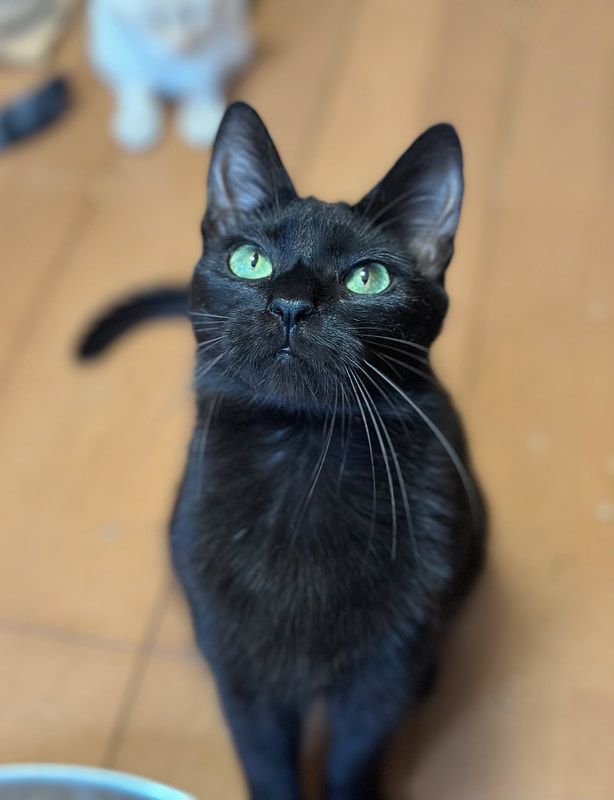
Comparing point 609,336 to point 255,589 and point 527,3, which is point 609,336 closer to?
point 255,589

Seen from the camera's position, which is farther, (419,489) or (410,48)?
(410,48)

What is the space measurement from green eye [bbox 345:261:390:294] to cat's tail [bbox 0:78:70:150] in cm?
106

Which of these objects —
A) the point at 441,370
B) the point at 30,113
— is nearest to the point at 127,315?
the point at 441,370

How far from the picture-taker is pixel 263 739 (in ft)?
2.77

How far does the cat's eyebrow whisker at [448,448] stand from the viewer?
2.17 feet

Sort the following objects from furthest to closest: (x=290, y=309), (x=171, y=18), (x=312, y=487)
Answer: (x=171, y=18) < (x=312, y=487) < (x=290, y=309)

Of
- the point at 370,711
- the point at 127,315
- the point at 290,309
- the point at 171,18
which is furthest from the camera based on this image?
the point at 171,18

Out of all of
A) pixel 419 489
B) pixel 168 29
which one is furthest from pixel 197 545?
pixel 168 29

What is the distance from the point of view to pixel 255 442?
0.73 metres

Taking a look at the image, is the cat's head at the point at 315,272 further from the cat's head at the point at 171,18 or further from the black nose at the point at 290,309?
the cat's head at the point at 171,18

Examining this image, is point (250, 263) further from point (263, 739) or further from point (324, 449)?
point (263, 739)

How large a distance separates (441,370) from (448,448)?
52 cm

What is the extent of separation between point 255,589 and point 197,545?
64mm

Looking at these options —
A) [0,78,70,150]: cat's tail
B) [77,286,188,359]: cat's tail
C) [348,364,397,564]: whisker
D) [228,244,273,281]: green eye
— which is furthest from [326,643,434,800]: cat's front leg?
A: [0,78,70,150]: cat's tail
